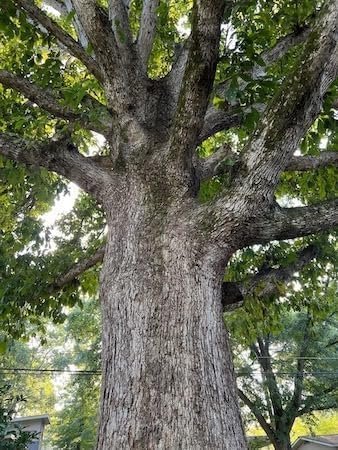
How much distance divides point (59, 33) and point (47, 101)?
642mm

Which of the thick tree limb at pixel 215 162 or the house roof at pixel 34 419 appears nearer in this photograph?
the thick tree limb at pixel 215 162

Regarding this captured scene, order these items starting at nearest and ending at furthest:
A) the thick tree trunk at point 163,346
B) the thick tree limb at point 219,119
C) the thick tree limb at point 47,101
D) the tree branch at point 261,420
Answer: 1. the thick tree trunk at point 163,346
2. the thick tree limb at point 47,101
3. the thick tree limb at point 219,119
4. the tree branch at point 261,420

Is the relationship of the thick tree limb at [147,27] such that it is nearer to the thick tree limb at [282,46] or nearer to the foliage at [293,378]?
the thick tree limb at [282,46]

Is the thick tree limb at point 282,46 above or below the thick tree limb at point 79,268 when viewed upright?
above

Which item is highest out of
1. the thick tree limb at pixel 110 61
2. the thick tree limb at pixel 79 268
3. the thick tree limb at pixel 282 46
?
the thick tree limb at pixel 282 46

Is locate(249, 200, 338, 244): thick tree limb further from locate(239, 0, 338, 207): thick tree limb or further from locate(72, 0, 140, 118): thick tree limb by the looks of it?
locate(72, 0, 140, 118): thick tree limb

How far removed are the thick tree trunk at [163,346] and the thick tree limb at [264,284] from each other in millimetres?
252

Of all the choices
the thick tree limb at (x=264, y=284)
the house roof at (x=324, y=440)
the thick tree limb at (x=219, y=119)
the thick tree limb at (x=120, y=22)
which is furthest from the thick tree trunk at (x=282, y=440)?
the thick tree limb at (x=120, y=22)

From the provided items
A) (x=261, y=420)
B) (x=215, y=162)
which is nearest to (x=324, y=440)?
(x=261, y=420)

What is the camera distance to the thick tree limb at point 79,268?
3426 millimetres

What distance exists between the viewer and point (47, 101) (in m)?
3.32

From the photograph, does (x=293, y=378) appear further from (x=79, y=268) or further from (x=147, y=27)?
(x=147, y=27)

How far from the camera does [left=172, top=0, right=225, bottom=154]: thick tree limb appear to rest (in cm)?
245

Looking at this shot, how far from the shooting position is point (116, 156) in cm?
313
